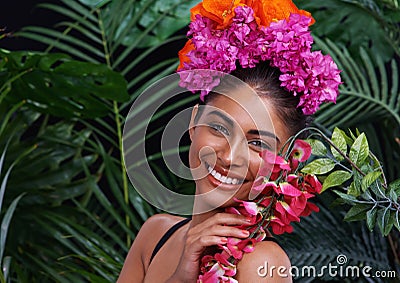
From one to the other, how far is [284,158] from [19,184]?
5.00 ft

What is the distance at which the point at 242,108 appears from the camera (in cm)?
111

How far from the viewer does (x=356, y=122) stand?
237 centimetres

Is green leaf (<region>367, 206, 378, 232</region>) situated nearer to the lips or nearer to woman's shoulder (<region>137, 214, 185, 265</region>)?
the lips

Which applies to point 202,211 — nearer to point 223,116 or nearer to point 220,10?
point 223,116

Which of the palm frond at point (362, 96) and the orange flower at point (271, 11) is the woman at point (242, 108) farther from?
the palm frond at point (362, 96)

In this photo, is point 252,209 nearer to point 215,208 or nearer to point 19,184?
point 215,208

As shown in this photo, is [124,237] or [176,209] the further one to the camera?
[124,237]

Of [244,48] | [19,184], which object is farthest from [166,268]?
[19,184]

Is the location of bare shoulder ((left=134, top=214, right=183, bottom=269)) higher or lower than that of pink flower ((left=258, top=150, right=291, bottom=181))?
lower

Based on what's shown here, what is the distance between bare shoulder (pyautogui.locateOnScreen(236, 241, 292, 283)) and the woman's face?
0.28 feet

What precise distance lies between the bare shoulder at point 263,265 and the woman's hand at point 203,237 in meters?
0.04

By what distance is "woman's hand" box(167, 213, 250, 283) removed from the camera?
1.06 meters

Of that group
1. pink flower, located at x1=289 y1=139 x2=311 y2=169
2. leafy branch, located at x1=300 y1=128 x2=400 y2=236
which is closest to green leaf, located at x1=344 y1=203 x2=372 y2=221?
leafy branch, located at x1=300 y1=128 x2=400 y2=236

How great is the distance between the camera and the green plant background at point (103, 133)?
2086 mm
